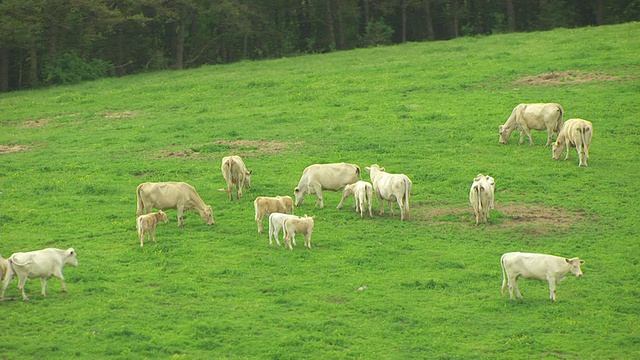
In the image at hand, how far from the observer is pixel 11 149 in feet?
118

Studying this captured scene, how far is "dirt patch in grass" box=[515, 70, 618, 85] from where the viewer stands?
3909 centimetres

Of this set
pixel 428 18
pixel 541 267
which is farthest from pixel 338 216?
pixel 428 18

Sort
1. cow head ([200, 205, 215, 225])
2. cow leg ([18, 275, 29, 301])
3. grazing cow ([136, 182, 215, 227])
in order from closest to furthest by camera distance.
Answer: cow leg ([18, 275, 29, 301]), grazing cow ([136, 182, 215, 227]), cow head ([200, 205, 215, 225])

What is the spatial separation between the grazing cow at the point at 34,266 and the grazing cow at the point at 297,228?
5627 mm

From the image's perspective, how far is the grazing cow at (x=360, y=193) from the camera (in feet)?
82.7

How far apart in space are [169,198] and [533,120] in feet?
46.5

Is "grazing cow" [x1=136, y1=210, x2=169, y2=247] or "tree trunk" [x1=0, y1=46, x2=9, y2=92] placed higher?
"tree trunk" [x1=0, y1=46, x2=9, y2=92]

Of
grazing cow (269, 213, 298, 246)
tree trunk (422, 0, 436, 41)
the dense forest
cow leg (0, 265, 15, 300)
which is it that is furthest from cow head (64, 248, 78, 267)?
tree trunk (422, 0, 436, 41)

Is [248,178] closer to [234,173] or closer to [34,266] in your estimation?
[234,173]

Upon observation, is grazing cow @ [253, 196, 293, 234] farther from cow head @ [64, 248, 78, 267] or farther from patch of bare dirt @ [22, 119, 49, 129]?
patch of bare dirt @ [22, 119, 49, 129]

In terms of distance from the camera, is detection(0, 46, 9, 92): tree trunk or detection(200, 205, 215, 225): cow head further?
detection(0, 46, 9, 92): tree trunk

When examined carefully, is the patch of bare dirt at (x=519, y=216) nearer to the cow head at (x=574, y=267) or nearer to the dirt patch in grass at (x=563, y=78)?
the cow head at (x=574, y=267)

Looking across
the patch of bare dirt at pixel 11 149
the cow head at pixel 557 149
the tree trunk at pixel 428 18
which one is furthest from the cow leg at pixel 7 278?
the tree trunk at pixel 428 18

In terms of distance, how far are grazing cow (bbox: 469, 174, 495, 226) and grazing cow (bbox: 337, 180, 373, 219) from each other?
114 inches
